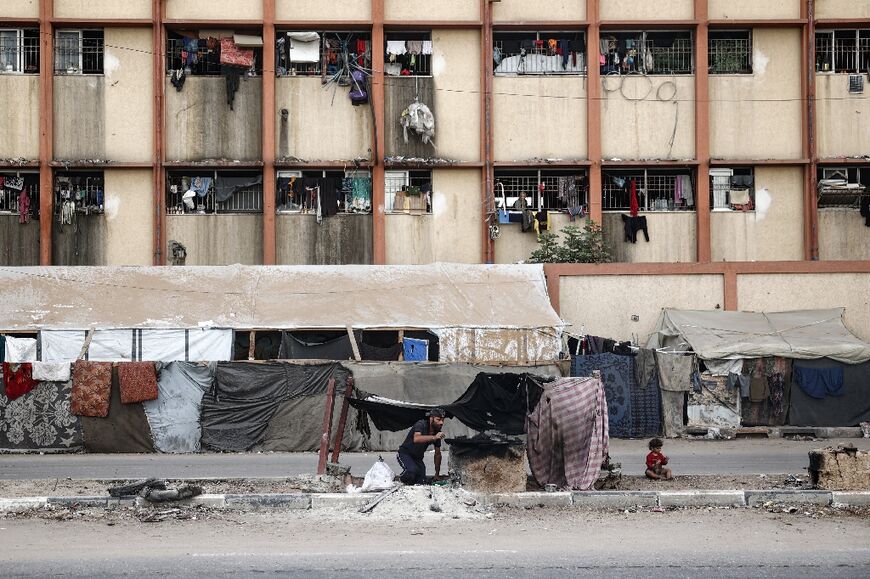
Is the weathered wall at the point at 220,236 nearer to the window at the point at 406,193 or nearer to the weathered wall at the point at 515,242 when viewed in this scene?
→ the window at the point at 406,193

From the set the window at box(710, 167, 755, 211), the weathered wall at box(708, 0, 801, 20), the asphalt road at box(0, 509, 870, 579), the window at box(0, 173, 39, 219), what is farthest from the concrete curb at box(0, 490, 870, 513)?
the weathered wall at box(708, 0, 801, 20)

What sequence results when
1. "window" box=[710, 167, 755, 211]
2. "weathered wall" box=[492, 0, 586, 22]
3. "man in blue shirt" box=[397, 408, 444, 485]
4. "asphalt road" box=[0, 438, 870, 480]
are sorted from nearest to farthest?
"man in blue shirt" box=[397, 408, 444, 485]
"asphalt road" box=[0, 438, 870, 480]
"weathered wall" box=[492, 0, 586, 22]
"window" box=[710, 167, 755, 211]

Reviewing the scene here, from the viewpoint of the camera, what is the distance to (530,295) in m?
25.7

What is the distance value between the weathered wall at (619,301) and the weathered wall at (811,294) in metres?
1.27

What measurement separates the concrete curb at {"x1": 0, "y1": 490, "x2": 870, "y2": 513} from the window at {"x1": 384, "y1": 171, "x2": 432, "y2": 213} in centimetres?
1608

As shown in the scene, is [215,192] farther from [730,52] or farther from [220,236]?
[730,52]

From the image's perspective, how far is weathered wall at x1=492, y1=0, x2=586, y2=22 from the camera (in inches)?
1141

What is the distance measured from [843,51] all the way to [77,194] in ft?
69.8

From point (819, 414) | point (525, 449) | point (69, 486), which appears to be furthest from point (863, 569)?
point (819, 414)

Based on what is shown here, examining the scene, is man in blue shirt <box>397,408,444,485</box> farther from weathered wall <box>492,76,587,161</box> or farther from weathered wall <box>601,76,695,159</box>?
weathered wall <box>601,76,695,159</box>

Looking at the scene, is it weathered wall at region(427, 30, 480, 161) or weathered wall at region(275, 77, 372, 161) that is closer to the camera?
weathered wall at region(275, 77, 372, 161)

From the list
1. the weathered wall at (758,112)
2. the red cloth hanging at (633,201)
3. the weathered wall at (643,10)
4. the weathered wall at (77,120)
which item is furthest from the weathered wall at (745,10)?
the weathered wall at (77,120)

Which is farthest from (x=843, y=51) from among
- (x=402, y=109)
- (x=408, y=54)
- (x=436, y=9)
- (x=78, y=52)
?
(x=78, y=52)

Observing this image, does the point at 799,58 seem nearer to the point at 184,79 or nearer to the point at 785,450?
the point at 785,450
